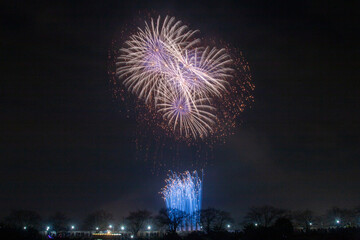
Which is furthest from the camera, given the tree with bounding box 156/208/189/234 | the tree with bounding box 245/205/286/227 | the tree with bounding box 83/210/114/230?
the tree with bounding box 83/210/114/230

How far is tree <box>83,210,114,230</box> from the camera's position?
374 ft

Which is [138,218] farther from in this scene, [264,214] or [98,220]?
[264,214]

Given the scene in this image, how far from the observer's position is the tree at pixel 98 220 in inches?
4483

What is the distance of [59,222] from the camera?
118 meters

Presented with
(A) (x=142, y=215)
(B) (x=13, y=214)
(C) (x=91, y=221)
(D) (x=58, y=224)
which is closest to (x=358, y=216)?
(A) (x=142, y=215)

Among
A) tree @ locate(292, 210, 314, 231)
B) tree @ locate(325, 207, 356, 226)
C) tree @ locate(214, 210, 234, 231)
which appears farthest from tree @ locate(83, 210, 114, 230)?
tree @ locate(325, 207, 356, 226)

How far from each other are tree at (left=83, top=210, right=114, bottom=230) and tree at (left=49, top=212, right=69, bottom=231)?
708cm

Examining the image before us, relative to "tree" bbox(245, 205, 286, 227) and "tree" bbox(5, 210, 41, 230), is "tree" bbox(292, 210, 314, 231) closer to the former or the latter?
"tree" bbox(245, 205, 286, 227)

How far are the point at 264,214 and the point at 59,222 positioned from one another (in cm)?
7077

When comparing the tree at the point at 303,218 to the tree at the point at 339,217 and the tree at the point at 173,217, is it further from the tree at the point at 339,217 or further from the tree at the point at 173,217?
the tree at the point at 173,217

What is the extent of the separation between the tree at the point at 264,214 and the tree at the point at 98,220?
4759cm

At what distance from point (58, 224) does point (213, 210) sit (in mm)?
56002

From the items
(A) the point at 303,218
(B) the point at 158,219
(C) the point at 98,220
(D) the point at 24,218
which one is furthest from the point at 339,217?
(D) the point at 24,218

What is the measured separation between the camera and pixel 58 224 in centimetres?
11612
